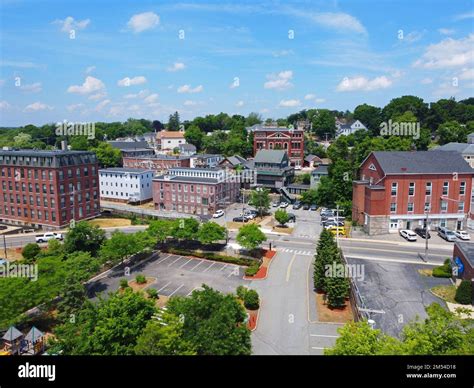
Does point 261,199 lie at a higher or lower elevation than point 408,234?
higher

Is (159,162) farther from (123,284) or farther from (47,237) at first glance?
(123,284)

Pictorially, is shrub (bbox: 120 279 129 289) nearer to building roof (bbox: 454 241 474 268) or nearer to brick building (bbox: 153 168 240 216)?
building roof (bbox: 454 241 474 268)

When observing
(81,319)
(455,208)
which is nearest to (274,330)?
(81,319)

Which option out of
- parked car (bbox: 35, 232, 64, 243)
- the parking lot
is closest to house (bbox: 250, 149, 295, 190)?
the parking lot

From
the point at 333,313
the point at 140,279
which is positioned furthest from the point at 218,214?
the point at 333,313

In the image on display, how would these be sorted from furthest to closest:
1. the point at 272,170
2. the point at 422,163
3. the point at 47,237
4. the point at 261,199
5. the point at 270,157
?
the point at 270,157 → the point at 272,170 → the point at 261,199 → the point at 47,237 → the point at 422,163
